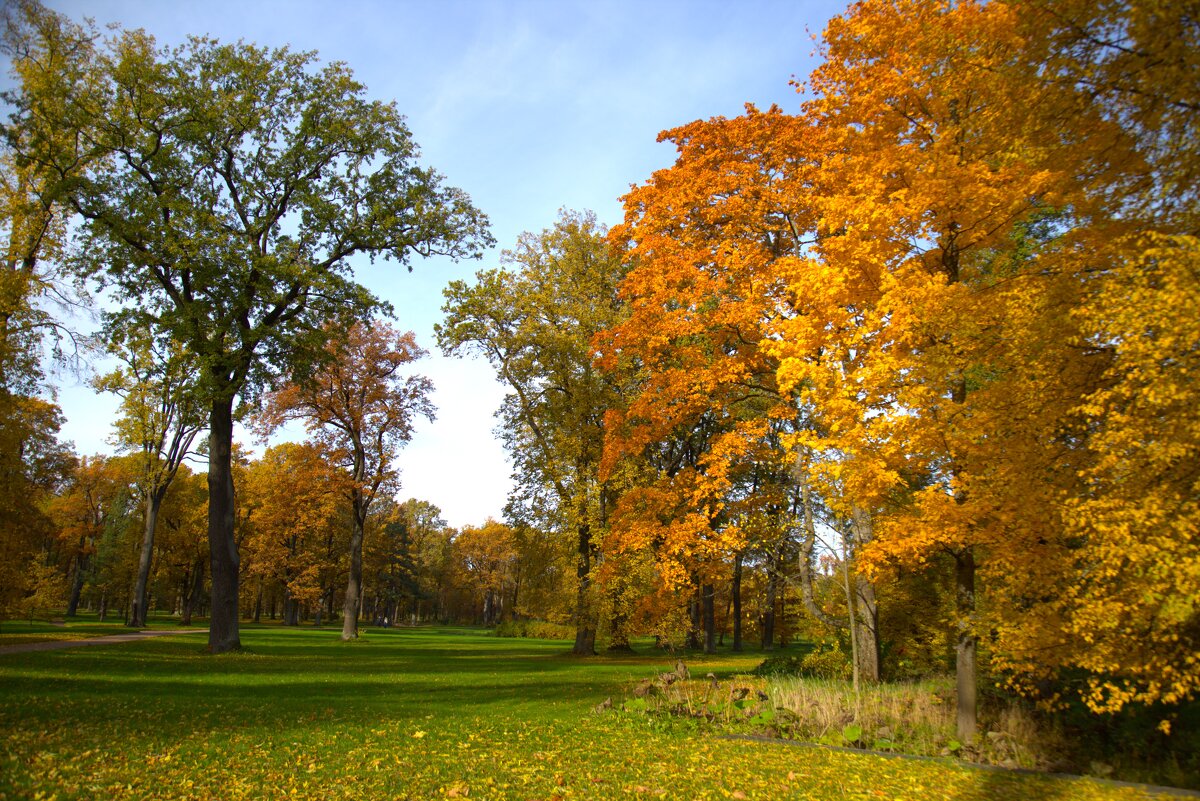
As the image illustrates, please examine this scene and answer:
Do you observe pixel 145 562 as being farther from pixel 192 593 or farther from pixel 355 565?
pixel 192 593

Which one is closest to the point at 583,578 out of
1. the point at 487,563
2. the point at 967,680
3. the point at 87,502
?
the point at 967,680

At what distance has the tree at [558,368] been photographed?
952 inches

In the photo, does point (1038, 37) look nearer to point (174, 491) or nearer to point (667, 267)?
point (667, 267)

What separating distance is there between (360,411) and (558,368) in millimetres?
11015

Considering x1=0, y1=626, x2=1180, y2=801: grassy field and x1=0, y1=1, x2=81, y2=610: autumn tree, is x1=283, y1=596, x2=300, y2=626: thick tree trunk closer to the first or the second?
x1=0, y1=1, x2=81, y2=610: autumn tree

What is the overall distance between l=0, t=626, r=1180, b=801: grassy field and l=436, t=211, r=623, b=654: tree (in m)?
10.8

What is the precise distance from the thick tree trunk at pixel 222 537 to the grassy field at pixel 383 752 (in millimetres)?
5133

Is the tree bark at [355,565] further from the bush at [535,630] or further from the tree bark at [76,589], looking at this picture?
the tree bark at [76,589]

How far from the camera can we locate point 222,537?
63.5 feet

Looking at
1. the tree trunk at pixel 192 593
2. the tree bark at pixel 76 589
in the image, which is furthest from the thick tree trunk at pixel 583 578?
the tree bark at pixel 76 589

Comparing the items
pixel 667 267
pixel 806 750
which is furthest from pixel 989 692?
pixel 667 267

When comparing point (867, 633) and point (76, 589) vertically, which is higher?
point (867, 633)

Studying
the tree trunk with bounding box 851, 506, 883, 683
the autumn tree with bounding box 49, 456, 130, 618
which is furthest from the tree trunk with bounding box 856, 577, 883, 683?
the autumn tree with bounding box 49, 456, 130, 618

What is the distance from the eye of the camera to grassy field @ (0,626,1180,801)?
5.98 meters
